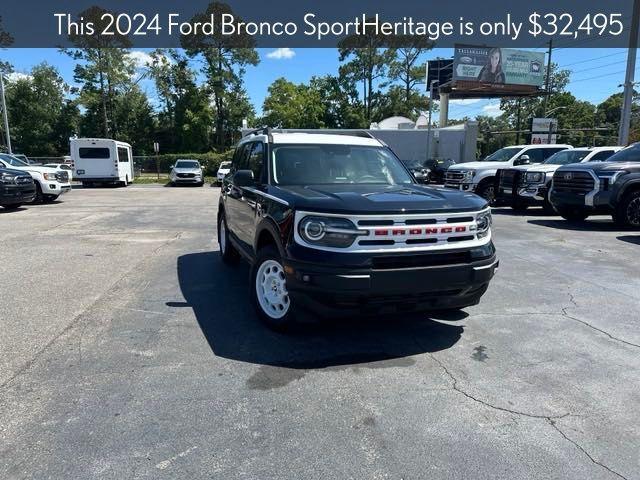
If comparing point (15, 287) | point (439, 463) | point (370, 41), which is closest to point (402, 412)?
point (439, 463)

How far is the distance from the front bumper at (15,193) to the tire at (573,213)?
15062 mm

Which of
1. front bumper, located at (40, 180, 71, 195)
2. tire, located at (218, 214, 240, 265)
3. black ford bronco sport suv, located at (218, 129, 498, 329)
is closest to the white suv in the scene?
tire, located at (218, 214, 240, 265)

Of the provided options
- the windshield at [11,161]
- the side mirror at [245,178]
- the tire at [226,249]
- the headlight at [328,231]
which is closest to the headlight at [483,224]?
the headlight at [328,231]

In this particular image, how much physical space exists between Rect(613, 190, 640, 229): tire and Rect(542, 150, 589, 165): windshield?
3531mm

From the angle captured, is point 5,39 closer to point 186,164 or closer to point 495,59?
point 186,164

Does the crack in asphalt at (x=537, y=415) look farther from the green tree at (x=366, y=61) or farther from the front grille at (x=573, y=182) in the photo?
the green tree at (x=366, y=61)

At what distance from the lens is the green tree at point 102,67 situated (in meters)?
47.1

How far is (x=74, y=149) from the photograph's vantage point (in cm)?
2697

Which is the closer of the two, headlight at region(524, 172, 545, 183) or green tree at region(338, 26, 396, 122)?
headlight at region(524, 172, 545, 183)

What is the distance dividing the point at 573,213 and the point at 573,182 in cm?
110

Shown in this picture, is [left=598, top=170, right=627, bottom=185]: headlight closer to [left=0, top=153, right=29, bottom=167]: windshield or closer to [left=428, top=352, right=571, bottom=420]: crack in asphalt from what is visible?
[left=428, top=352, right=571, bottom=420]: crack in asphalt

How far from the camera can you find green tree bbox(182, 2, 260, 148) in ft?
162

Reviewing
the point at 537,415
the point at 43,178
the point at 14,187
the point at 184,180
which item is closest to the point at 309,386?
the point at 537,415

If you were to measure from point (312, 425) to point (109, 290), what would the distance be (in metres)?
4.06
